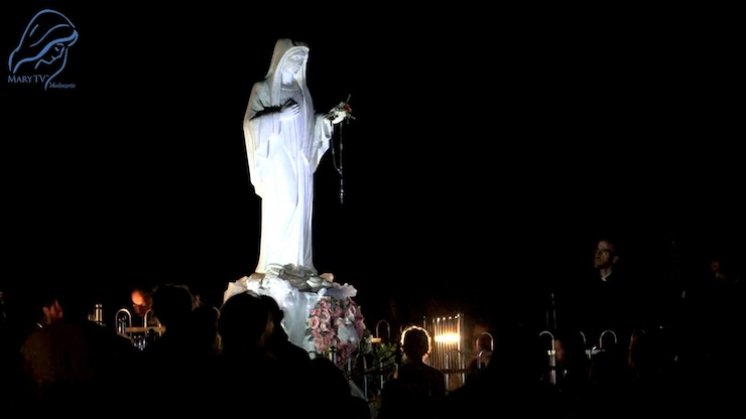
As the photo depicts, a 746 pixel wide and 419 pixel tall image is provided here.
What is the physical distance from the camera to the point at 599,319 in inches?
463

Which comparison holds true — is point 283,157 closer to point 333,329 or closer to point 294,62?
point 294,62

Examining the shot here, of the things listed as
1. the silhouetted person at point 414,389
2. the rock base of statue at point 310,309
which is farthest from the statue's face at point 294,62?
the silhouetted person at point 414,389

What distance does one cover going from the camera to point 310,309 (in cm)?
1206

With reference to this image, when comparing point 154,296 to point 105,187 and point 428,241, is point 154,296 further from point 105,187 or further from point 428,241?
point 428,241

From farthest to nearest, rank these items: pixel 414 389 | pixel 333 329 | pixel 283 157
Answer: pixel 283 157 → pixel 333 329 → pixel 414 389

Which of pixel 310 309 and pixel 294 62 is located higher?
pixel 294 62

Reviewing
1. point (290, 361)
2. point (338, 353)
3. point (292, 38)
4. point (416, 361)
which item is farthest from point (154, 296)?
point (292, 38)

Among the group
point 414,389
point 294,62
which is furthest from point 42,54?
point 414,389

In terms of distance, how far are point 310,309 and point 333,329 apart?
364mm

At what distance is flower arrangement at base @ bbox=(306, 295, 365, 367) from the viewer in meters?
11.9

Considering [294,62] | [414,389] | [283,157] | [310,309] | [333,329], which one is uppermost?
[294,62]

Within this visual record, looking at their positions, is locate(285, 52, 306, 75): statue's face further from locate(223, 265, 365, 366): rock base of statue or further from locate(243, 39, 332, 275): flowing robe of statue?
locate(223, 265, 365, 366): rock base of statue

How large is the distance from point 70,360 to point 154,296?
102 cm

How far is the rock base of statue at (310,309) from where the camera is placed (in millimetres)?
11914
